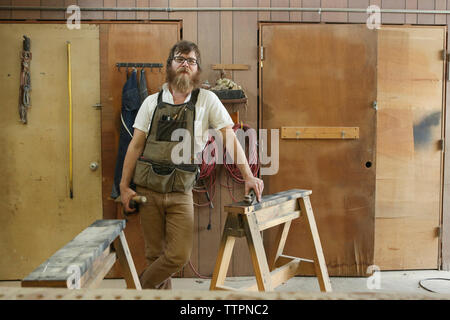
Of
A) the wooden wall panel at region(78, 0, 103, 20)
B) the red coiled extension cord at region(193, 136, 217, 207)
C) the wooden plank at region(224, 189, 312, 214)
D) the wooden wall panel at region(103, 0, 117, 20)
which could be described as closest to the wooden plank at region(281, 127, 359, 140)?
the red coiled extension cord at region(193, 136, 217, 207)

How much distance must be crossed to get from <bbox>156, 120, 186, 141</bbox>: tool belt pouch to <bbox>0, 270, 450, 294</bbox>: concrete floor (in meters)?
1.37

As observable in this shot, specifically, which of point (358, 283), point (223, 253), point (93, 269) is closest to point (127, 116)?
point (223, 253)

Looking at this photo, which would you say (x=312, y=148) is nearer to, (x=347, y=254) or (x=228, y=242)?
(x=347, y=254)

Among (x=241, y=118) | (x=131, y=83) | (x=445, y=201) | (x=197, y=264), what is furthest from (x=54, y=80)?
(x=445, y=201)

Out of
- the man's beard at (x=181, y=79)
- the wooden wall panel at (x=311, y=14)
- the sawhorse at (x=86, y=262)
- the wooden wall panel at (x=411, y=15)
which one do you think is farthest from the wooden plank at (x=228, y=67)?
the sawhorse at (x=86, y=262)

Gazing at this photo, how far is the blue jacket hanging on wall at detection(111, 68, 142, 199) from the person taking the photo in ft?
9.39

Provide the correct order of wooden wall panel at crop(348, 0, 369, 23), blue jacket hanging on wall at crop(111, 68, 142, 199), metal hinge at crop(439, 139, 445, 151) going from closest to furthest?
blue jacket hanging on wall at crop(111, 68, 142, 199), wooden wall panel at crop(348, 0, 369, 23), metal hinge at crop(439, 139, 445, 151)

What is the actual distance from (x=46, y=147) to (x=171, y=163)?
153 centimetres

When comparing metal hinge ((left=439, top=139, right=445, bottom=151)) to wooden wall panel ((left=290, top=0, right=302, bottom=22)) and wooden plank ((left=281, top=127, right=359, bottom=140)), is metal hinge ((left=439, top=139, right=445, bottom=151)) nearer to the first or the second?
wooden plank ((left=281, top=127, right=359, bottom=140))

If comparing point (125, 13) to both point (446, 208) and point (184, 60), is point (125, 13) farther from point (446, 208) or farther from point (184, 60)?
point (446, 208)

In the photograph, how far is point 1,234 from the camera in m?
3.02

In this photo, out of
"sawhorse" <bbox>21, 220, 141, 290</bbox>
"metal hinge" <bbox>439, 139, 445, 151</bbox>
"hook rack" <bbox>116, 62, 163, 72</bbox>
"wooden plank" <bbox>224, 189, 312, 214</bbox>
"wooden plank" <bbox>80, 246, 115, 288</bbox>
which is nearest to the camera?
"sawhorse" <bbox>21, 220, 141, 290</bbox>

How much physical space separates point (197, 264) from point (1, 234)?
1661 millimetres

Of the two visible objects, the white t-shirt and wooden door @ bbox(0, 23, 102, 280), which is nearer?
the white t-shirt
